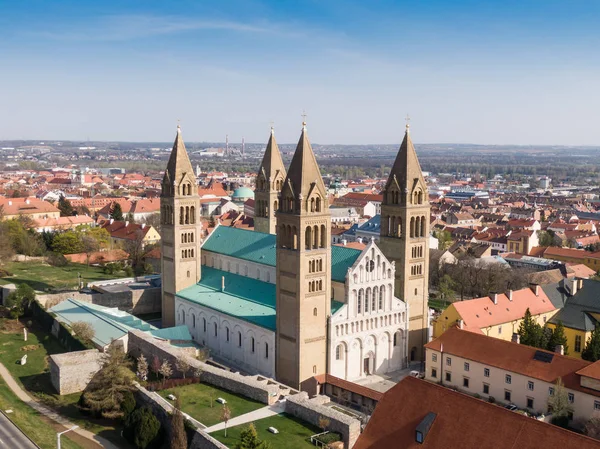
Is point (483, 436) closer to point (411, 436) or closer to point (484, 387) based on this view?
point (411, 436)

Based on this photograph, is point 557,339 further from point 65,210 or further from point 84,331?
point 65,210

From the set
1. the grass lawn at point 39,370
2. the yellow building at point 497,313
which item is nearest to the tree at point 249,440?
the grass lawn at point 39,370

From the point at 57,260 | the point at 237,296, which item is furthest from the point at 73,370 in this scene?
the point at 57,260

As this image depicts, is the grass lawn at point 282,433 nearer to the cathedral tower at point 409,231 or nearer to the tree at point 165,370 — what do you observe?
the tree at point 165,370

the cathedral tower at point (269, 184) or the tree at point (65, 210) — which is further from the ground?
the cathedral tower at point (269, 184)

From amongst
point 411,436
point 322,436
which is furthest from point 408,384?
point 322,436
